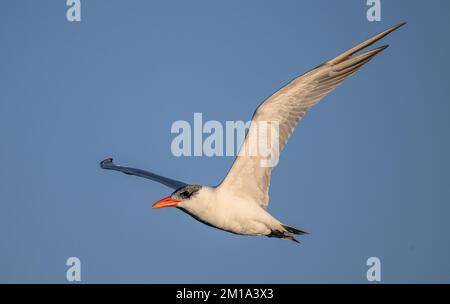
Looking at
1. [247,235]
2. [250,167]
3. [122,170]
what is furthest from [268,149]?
[122,170]

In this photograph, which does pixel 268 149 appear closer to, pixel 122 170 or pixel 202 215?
pixel 202 215

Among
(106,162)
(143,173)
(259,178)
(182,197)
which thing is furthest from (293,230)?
(106,162)

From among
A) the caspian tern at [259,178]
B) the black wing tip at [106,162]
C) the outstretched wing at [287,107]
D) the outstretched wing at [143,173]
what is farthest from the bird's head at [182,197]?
the black wing tip at [106,162]

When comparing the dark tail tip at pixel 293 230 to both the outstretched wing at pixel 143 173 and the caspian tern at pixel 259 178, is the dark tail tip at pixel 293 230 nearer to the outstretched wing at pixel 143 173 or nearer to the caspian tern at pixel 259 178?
the caspian tern at pixel 259 178

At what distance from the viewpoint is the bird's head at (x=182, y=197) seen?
13.4 metres

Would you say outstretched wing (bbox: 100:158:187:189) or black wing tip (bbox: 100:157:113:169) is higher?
black wing tip (bbox: 100:157:113:169)

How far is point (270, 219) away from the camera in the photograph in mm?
13938

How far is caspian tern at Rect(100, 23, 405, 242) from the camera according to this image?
13.4m

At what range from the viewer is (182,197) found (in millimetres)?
13445

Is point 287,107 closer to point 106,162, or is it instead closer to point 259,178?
point 259,178

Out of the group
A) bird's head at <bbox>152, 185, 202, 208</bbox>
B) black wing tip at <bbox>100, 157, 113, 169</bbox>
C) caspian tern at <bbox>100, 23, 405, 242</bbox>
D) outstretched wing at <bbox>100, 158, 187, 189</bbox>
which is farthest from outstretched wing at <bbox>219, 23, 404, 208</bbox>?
black wing tip at <bbox>100, 157, 113, 169</bbox>

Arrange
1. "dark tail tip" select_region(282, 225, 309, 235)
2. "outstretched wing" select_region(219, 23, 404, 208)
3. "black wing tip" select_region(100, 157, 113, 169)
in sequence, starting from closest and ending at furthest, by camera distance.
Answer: "outstretched wing" select_region(219, 23, 404, 208), "dark tail tip" select_region(282, 225, 309, 235), "black wing tip" select_region(100, 157, 113, 169)

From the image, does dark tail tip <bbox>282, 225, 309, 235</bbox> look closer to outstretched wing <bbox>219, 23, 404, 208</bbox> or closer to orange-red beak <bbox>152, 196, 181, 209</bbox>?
outstretched wing <bbox>219, 23, 404, 208</bbox>

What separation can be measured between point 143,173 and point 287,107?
372 cm
